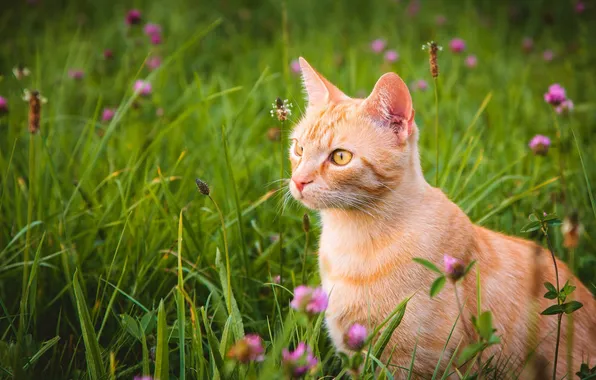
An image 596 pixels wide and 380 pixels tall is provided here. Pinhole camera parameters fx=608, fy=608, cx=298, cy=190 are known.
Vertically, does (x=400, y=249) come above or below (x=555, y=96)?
below

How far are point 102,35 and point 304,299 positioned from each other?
4355 mm

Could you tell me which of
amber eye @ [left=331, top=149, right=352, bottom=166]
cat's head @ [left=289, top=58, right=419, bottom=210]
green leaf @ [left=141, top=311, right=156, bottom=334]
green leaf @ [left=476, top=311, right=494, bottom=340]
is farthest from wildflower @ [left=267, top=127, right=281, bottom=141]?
green leaf @ [left=476, top=311, right=494, bottom=340]

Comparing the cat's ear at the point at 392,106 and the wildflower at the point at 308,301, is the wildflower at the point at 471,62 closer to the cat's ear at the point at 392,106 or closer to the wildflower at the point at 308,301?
the cat's ear at the point at 392,106

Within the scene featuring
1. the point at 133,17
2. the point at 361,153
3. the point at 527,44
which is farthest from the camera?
the point at 527,44

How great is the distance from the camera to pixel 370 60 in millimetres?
4484

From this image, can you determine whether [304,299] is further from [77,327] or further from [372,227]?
[77,327]

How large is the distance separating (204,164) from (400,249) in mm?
1386

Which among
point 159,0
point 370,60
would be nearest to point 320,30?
point 370,60

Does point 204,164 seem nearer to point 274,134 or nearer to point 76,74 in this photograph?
point 274,134

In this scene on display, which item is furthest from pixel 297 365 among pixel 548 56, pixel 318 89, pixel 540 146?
pixel 548 56

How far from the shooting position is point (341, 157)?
6.56 feet

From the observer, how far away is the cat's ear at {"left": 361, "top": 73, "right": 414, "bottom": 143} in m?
1.91

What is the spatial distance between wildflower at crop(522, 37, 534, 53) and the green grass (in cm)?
6

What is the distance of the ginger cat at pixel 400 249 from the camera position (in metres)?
1.76
